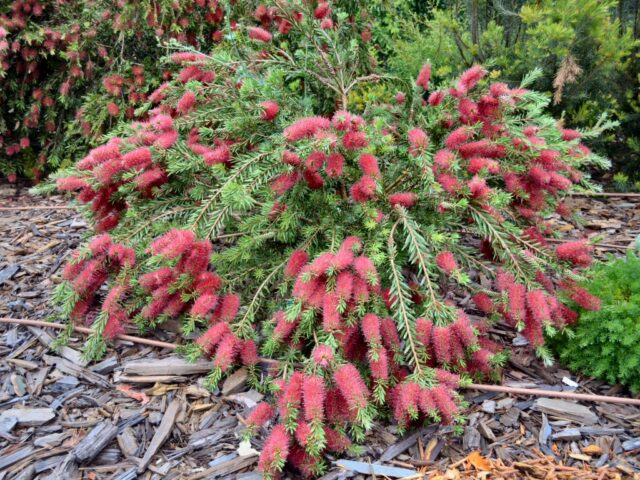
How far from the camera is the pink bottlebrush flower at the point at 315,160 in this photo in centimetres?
196

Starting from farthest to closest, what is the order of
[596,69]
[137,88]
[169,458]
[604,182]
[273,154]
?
[137,88]
[604,182]
[596,69]
[273,154]
[169,458]

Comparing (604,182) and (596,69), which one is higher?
(596,69)

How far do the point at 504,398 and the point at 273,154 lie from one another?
1.29 meters

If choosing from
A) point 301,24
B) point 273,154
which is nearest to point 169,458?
point 273,154

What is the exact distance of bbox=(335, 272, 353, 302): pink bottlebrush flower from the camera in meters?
1.82

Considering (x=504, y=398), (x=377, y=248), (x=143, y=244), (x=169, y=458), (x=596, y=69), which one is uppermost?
(x=596, y=69)

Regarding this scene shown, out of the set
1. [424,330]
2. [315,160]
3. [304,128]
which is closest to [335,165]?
[315,160]

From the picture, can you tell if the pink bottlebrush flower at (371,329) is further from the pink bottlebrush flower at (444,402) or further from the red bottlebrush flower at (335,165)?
the red bottlebrush flower at (335,165)

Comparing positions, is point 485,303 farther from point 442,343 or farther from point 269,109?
point 269,109

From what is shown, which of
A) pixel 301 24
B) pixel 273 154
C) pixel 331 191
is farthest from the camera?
pixel 301 24

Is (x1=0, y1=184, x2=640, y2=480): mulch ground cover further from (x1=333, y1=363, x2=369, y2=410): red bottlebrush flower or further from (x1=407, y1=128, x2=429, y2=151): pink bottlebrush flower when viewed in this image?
(x1=407, y1=128, x2=429, y2=151): pink bottlebrush flower

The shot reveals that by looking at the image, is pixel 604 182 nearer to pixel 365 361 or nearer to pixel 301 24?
pixel 301 24

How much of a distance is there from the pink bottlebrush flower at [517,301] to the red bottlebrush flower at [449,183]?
0.41 m

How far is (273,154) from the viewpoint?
6.82ft
